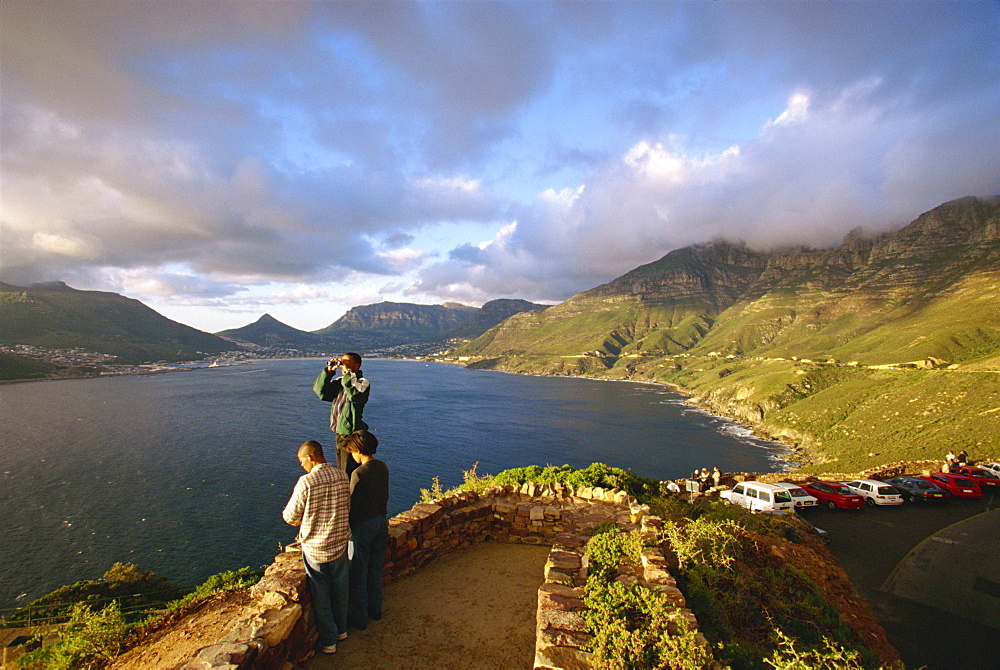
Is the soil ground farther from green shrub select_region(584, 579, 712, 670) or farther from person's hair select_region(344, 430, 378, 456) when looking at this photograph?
person's hair select_region(344, 430, 378, 456)

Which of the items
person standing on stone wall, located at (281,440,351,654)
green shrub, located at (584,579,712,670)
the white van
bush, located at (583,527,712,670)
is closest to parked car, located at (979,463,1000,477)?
→ the white van

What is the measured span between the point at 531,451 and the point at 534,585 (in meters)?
62.2

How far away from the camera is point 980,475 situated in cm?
2089

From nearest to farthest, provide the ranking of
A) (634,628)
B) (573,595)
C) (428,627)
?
(634,628)
(573,595)
(428,627)

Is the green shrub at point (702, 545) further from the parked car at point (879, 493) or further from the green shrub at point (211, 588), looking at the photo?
the parked car at point (879, 493)

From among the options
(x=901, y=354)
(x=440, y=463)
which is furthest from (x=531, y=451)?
(x=901, y=354)

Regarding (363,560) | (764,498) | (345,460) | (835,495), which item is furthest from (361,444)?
(835,495)

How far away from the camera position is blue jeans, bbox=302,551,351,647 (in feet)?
16.6

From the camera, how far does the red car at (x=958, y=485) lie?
1888 centimetres

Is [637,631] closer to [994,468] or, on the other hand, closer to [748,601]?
[748,601]

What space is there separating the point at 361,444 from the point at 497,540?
505 cm

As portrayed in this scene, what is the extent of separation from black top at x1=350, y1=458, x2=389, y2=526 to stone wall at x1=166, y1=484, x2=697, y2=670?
96 centimetres

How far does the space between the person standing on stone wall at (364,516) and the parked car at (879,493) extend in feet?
70.3

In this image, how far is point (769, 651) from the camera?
16.5ft
